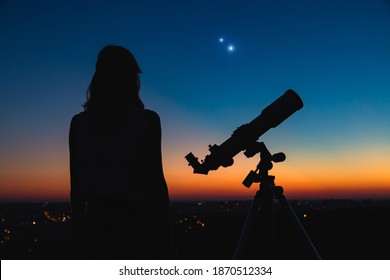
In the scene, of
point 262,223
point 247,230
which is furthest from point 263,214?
point 247,230

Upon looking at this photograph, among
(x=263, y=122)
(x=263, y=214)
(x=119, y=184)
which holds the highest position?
(x=263, y=122)

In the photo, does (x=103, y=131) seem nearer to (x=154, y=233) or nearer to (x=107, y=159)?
(x=107, y=159)

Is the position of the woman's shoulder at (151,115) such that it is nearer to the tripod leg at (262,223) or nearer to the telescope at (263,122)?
the tripod leg at (262,223)

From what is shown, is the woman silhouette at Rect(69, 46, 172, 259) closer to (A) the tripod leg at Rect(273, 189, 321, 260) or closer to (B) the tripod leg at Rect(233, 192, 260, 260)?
(B) the tripod leg at Rect(233, 192, 260, 260)

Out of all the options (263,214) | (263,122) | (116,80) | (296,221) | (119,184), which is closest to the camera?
(119,184)

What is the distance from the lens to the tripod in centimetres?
276

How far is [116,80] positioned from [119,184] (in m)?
0.55

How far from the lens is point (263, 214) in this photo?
10.2 ft

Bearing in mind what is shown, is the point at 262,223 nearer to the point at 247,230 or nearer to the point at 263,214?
the point at 263,214

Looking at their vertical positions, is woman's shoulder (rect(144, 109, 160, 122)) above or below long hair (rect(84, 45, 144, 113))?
below

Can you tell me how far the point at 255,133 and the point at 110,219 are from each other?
8.38 feet

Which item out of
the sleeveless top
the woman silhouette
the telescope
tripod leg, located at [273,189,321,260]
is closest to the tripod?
tripod leg, located at [273,189,321,260]

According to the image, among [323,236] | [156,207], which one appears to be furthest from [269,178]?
[323,236]

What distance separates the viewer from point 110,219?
4.81 ft
